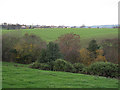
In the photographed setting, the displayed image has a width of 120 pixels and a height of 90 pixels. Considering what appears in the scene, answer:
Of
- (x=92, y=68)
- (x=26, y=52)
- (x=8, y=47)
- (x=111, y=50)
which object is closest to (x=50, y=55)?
(x=92, y=68)

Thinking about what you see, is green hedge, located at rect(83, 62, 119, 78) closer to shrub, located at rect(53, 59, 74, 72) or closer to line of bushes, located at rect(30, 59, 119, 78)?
line of bushes, located at rect(30, 59, 119, 78)

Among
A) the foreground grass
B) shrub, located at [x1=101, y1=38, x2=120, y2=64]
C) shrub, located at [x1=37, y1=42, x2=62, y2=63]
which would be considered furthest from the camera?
shrub, located at [x1=101, y1=38, x2=120, y2=64]

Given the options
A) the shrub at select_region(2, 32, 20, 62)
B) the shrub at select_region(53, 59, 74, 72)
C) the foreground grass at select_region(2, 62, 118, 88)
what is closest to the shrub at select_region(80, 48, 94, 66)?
the shrub at select_region(53, 59, 74, 72)

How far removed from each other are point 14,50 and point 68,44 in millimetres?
10560

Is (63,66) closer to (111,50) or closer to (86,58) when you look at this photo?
(86,58)

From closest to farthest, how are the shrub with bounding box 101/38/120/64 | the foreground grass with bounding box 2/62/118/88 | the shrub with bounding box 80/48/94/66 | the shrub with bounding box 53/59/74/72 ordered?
the foreground grass with bounding box 2/62/118/88 < the shrub with bounding box 53/59/74/72 < the shrub with bounding box 80/48/94/66 < the shrub with bounding box 101/38/120/64

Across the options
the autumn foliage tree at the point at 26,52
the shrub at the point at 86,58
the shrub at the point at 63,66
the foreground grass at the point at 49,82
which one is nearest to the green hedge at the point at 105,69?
the shrub at the point at 63,66

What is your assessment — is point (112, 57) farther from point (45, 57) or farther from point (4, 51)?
point (4, 51)

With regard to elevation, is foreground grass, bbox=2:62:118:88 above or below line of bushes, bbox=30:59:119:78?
above

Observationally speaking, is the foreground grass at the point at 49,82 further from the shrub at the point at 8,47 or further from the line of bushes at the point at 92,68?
the shrub at the point at 8,47
